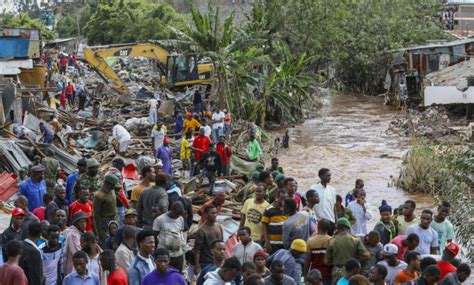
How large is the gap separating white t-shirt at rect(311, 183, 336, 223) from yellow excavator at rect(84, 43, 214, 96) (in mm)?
18500

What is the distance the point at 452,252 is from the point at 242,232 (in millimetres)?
2121

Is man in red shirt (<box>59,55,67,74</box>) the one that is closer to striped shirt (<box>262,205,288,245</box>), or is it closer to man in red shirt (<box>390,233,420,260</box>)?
striped shirt (<box>262,205,288,245</box>)

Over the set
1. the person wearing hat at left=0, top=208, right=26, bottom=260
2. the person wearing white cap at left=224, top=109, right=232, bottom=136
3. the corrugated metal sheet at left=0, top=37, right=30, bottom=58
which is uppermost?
the corrugated metal sheet at left=0, top=37, right=30, bottom=58

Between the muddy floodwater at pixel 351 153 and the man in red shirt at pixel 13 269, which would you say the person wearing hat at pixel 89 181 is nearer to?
the man in red shirt at pixel 13 269

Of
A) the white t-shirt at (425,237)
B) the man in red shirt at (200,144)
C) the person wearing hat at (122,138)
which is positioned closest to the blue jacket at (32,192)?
the white t-shirt at (425,237)

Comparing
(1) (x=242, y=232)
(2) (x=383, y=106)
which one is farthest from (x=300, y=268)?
(2) (x=383, y=106)

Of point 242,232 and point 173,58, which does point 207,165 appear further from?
point 173,58

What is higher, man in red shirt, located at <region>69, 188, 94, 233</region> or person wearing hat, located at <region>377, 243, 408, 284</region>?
man in red shirt, located at <region>69, 188, 94, 233</region>

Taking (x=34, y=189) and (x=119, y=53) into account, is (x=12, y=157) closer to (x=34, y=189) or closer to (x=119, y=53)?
(x=34, y=189)

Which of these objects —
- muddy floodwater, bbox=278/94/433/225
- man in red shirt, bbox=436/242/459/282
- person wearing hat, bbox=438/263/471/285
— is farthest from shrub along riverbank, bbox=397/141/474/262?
person wearing hat, bbox=438/263/471/285

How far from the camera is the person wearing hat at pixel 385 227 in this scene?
942 centimetres

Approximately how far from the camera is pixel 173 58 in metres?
28.8

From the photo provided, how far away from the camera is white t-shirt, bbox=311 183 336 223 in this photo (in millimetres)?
10125

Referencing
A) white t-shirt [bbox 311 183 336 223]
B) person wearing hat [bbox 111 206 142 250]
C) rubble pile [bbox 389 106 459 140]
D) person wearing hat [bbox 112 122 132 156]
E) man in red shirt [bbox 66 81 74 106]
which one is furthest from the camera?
man in red shirt [bbox 66 81 74 106]
